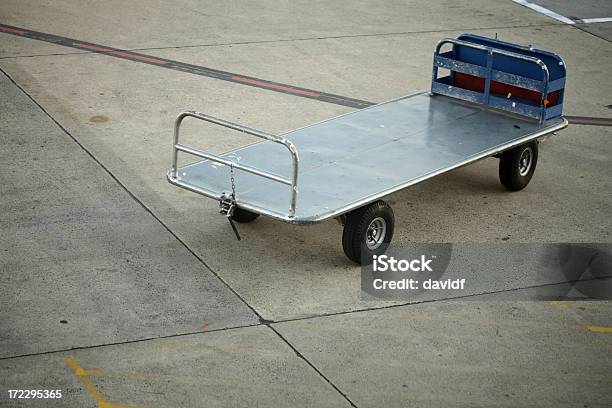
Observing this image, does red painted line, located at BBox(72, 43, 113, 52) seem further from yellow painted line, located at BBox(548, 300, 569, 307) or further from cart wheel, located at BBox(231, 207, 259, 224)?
yellow painted line, located at BBox(548, 300, 569, 307)

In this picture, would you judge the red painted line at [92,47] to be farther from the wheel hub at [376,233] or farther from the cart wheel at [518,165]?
the wheel hub at [376,233]

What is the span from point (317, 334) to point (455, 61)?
4361 mm

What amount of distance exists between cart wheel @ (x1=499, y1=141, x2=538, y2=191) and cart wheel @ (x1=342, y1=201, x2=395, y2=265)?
74.2 inches

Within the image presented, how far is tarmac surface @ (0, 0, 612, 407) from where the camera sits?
22.9 feet

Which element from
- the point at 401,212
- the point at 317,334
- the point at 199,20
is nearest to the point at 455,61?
the point at 401,212

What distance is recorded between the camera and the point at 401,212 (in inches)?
380

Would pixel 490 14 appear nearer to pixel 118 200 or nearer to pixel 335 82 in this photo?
pixel 335 82

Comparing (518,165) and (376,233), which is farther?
(518,165)

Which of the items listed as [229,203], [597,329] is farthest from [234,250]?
[597,329]

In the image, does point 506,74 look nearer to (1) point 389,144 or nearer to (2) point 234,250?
(1) point 389,144

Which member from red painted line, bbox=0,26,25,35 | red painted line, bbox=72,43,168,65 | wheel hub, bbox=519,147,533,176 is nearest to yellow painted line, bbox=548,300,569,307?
wheel hub, bbox=519,147,533,176

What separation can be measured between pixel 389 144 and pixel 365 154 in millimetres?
365

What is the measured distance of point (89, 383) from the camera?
6.79 m

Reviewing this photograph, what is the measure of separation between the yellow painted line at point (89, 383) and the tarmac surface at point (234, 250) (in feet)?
0.04
